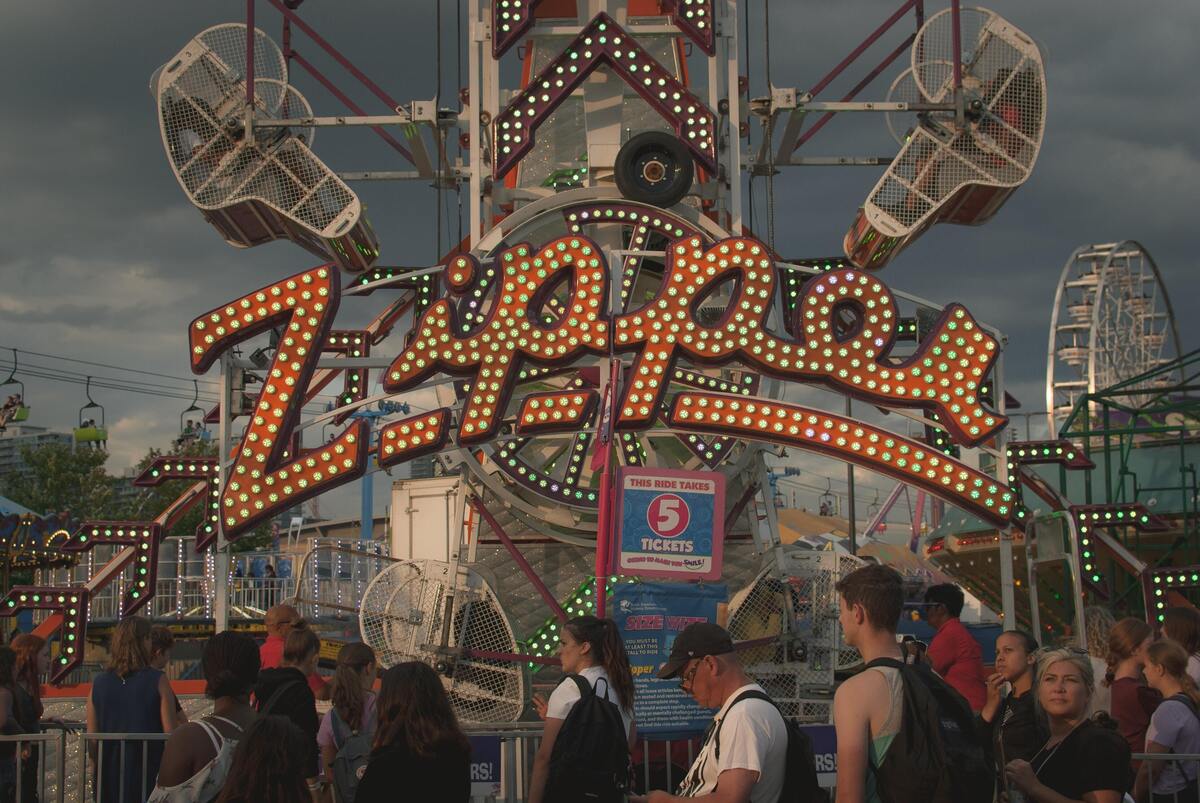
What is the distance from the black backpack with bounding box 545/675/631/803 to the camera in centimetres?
662

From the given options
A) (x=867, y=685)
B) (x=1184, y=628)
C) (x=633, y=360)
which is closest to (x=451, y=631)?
(x=633, y=360)

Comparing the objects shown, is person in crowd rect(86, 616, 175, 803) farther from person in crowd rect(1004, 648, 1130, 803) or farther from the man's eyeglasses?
person in crowd rect(1004, 648, 1130, 803)

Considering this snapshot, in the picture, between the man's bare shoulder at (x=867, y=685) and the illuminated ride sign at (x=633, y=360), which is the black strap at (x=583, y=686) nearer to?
the man's bare shoulder at (x=867, y=685)

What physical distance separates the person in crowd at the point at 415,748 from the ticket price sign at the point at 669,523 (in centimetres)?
519

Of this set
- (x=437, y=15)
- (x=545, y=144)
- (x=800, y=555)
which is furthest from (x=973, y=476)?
(x=437, y=15)

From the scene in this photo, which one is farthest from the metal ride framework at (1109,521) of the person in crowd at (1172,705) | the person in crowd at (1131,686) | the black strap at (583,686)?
the black strap at (583,686)

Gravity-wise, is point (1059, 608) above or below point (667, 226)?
below

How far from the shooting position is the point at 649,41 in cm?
2075

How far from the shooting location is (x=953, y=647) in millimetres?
10406

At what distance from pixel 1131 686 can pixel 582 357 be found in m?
7.01

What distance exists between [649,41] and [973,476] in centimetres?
914

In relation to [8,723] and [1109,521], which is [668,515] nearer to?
[8,723]

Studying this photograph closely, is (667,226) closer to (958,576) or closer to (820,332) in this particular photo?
Result: (820,332)

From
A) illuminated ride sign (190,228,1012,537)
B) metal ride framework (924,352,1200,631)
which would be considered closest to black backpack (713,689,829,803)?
illuminated ride sign (190,228,1012,537)
